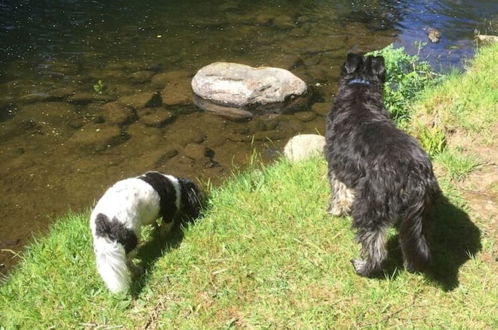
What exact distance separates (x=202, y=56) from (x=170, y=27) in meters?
2.33

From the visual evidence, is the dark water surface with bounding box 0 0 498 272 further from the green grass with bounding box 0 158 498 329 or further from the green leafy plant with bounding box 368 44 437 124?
the green leafy plant with bounding box 368 44 437 124

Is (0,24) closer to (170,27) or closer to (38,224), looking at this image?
(170,27)

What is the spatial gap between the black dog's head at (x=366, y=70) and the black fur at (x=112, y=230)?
105 inches

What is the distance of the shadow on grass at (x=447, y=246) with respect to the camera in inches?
162

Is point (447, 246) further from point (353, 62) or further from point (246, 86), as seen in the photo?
point (246, 86)

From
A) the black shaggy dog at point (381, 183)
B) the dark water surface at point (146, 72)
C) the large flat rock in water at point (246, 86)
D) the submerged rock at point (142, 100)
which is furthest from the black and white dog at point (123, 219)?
the large flat rock in water at point (246, 86)

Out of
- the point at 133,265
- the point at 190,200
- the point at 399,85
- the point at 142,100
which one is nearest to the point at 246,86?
the point at 142,100

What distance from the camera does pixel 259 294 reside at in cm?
412

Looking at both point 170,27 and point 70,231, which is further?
point 170,27

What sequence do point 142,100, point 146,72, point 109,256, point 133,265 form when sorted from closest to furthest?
point 109,256 < point 133,265 < point 142,100 < point 146,72

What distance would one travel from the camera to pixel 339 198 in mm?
4723

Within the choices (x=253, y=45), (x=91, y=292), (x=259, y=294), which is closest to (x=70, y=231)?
(x=91, y=292)

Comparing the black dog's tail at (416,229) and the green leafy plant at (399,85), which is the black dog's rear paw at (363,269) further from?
the green leafy plant at (399,85)

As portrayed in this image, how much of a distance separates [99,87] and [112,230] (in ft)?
18.9
